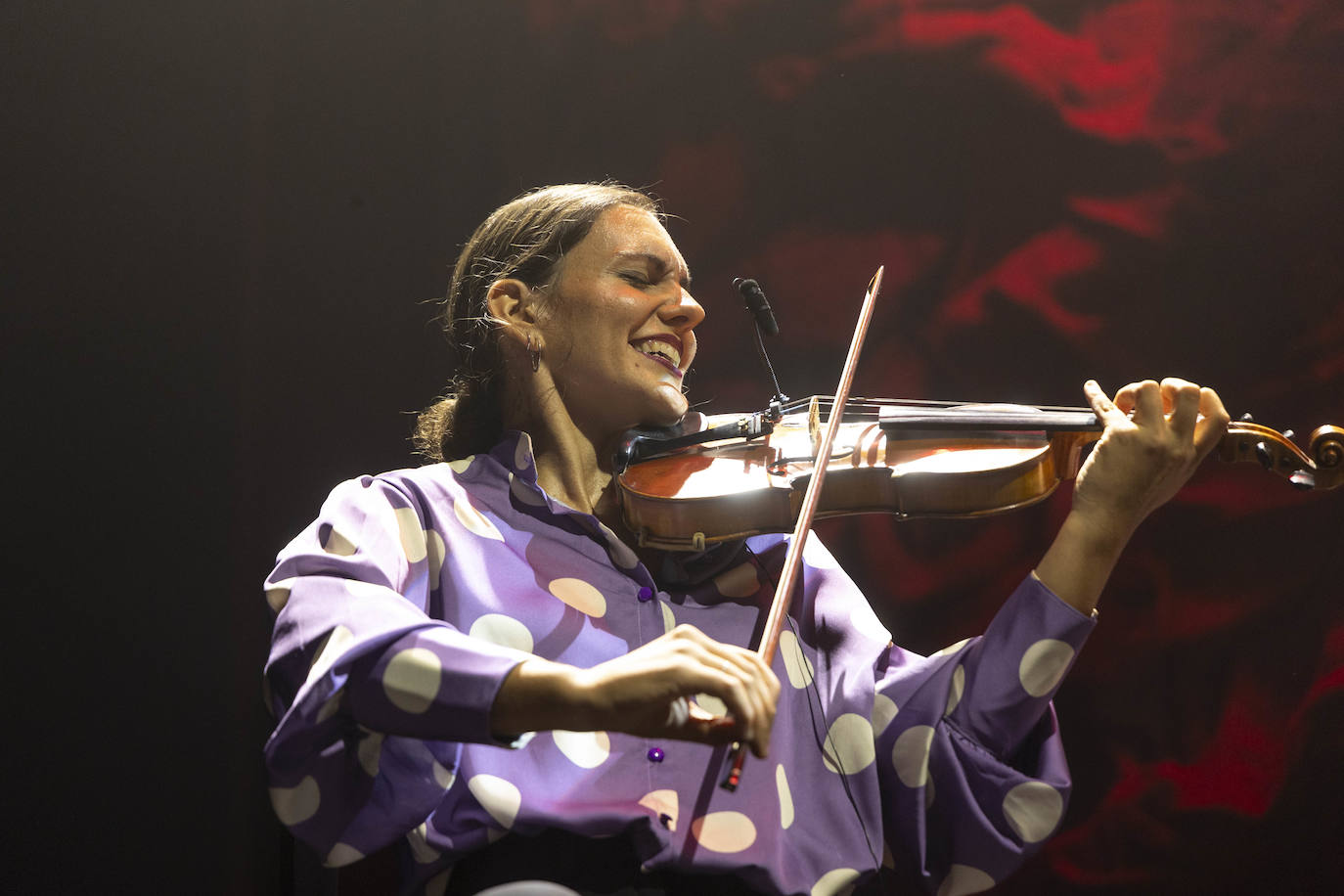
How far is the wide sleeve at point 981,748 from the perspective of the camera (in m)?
1.26

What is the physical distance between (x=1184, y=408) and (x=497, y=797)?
860 millimetres

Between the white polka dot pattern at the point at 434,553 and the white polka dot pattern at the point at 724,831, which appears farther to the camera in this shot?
the white polka dot pattern at the point at 434,553

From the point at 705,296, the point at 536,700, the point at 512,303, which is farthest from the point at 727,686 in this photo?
the point at 705,296

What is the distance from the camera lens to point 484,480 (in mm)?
1479

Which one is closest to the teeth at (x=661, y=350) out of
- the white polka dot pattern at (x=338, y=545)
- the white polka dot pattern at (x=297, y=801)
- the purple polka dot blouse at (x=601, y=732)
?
the purple polka dot blouse at (x=601, y=732)

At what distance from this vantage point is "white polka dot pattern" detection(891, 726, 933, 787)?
133cm

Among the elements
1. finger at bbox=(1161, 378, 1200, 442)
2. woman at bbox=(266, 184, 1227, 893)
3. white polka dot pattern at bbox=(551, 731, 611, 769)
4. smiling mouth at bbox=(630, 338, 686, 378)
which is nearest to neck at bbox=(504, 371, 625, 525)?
woman at bbox=(266, 184, 1227, 893)

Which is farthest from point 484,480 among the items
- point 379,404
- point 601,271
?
point 379,404

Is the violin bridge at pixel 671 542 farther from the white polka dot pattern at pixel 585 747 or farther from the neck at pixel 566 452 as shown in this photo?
the white polka dot pattern at pixel 585 747

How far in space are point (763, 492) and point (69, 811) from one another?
3.79ft

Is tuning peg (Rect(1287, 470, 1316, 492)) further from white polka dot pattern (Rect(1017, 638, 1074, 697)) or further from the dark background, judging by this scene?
the dark background

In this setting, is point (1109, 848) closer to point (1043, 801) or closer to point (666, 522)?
point (1043, 801)

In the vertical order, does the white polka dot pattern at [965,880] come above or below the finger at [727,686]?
below

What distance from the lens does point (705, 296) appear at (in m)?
2.05
